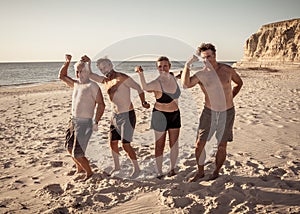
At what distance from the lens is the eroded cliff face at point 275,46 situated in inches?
1731

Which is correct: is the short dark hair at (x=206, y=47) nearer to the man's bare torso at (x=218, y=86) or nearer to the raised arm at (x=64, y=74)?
the man's bare torso at (x=218, y=86)

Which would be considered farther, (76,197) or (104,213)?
(76,197)

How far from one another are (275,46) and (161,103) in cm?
5192

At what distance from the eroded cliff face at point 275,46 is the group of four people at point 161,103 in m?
42.9

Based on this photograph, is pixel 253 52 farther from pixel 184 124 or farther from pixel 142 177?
pixel 142 177

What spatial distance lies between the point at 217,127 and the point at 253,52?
57.6 meters

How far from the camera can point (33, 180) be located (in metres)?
3.91

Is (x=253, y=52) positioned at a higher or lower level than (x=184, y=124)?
higher

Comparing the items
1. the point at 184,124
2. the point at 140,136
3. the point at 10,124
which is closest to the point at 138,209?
the point at 140,136

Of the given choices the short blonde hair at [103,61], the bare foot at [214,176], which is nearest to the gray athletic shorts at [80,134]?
the short blonde hair at [103,61]

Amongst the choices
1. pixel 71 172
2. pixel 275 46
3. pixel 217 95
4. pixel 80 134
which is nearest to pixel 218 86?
pixel 217 95

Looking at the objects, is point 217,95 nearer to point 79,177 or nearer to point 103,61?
point 103,61

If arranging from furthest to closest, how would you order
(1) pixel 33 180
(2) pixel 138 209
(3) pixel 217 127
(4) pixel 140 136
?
(4) pixel 140 136 → (1) pixel 33 180 → (3) pixel 217 127 → (2) pixel 138 209

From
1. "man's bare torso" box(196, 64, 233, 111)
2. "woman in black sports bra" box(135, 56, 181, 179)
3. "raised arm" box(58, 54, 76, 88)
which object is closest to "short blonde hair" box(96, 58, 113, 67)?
"woman in black sports bra" box(135, 56, 181, 179)
